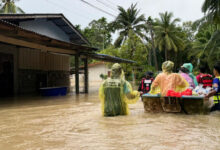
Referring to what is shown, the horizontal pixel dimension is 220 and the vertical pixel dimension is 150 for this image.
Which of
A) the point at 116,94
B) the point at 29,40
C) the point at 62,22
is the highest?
the point at 62,22

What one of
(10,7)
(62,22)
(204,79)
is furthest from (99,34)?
(204,79)

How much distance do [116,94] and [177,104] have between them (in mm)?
1639

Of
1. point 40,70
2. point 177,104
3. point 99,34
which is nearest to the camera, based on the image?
point 177,104

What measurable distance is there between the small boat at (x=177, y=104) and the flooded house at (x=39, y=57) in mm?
6192

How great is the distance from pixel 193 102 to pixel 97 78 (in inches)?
1197

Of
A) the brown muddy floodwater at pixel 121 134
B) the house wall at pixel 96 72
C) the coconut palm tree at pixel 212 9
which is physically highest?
the coconut palm tree at pixel 212 9

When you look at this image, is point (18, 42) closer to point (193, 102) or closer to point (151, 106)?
point (151, 106)

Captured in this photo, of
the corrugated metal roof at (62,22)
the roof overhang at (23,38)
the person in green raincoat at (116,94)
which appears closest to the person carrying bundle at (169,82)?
the person in green raincoat at (116,94)

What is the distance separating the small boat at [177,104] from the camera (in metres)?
5.79

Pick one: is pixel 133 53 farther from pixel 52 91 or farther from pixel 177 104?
pixel 177 104

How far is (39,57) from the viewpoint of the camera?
52.9 feet

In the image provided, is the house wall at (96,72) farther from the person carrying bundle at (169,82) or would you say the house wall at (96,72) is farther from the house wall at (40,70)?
the person carrying bundle at (169,82)

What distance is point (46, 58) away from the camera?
16781 mm

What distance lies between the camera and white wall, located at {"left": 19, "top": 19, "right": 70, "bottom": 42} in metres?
13.7
